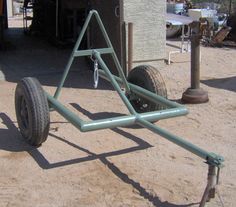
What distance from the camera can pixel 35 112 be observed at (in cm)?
510

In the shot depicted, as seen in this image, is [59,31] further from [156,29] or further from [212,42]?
[156,29]

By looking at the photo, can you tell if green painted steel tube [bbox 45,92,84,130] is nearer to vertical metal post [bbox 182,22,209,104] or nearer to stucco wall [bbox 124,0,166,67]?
vertical metal post [bbox 182,22,209,104]

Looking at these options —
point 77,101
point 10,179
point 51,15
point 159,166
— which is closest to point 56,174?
point 10,179

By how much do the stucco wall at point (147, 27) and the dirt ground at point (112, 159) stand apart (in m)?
0.99

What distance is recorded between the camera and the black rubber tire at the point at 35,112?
510cm

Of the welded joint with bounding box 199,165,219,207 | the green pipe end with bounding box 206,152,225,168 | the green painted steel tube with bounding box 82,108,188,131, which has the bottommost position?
the welded joint with bounding box 199,165,219,207

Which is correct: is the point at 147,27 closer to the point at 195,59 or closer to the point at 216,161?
the point at 195,59

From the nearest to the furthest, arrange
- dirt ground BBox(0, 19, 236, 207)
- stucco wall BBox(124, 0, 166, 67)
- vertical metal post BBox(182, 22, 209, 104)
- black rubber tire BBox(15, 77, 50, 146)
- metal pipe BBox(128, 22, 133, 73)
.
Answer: dirt ground BBox(0, 19, 236, 207)
black rubber tire BBox(15, 77, 50, 146)
vertical metal post BBox(182, 22, 209, 104)
metal pipe BBox(128, 22, 133, 73)
stucco wall BBox(124, 0, 166, 67)

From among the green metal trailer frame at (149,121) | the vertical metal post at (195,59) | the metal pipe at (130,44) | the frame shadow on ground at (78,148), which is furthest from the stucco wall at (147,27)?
the frame shadow on ground at (78,148)

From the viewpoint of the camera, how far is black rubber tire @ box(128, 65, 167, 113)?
5957 millimetres

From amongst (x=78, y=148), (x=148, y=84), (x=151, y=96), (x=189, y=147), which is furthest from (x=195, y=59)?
(x=189, y=147)

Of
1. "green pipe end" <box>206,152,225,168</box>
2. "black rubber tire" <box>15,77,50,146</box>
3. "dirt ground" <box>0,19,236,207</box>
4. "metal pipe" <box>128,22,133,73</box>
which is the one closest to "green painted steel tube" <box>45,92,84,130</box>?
"black rubber tire" <box>15,77,50,146</box>

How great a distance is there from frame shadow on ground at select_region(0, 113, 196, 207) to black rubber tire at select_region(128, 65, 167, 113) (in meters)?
0.42

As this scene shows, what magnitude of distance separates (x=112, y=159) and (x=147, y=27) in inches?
162
